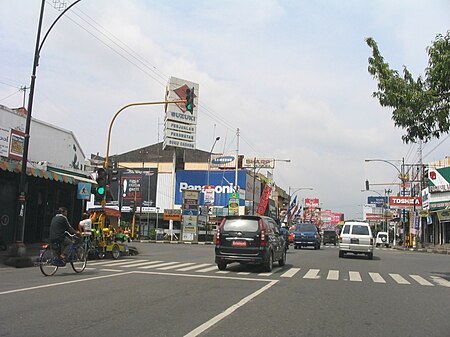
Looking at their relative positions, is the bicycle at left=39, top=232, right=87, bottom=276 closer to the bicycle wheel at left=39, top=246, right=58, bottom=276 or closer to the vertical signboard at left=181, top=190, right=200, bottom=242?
the bicycle wheel at left=39, top=246, right=58, bottom=276

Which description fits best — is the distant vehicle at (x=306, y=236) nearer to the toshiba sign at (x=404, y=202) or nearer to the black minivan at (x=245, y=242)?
the toshiba sign at (x=404, y=202)

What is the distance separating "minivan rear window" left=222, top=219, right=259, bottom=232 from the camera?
1588 centimetres

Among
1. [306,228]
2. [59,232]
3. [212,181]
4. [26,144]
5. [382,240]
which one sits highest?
[212,181]

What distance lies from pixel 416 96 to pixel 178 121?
43.9 m

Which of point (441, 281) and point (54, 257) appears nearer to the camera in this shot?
point (54, 257)

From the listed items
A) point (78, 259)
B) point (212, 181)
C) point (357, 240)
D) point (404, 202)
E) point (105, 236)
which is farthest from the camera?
point (212, 181)

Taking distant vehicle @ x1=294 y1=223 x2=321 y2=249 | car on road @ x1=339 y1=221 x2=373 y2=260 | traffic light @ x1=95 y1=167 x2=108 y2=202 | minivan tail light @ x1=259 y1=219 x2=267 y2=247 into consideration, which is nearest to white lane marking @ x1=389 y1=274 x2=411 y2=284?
minivan tail light @ x1=259 y1=219 x2=267 y2=247

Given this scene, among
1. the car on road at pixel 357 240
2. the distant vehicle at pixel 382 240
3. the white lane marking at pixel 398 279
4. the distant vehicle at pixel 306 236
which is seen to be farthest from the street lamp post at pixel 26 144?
the distant vehicle at pixel 382 240

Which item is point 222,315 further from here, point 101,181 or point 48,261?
point 101,181

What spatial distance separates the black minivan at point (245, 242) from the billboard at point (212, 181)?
46.8 meters

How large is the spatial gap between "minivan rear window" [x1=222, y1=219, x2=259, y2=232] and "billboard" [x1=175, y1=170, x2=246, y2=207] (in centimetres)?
4682

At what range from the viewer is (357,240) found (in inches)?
982

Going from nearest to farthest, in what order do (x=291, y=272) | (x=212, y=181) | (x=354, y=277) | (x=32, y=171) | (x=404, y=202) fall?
(x=354, y=277), (x=291, y=272), (x=32, y=171), (x=404, y=202), (x=212, y=181)

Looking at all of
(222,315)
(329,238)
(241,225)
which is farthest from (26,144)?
(329,238)
